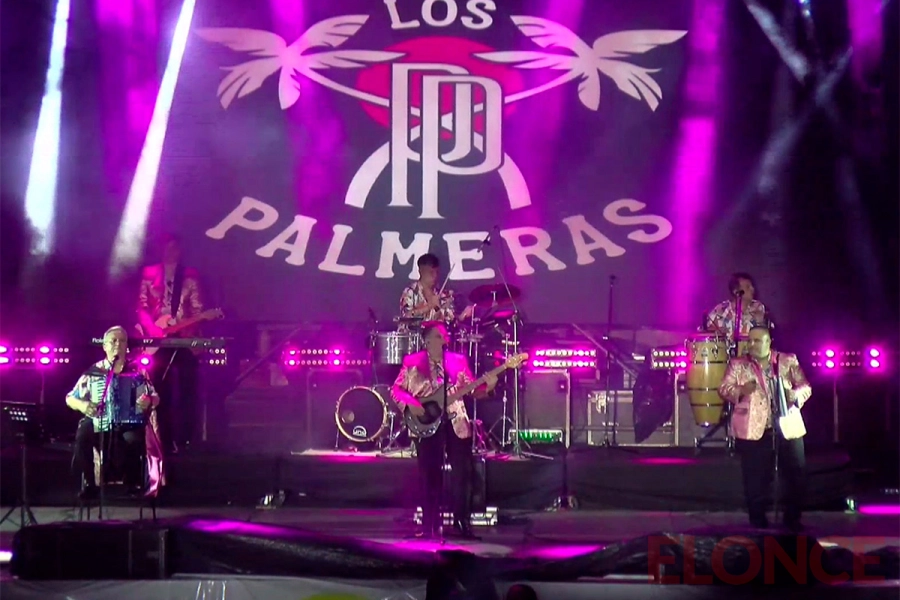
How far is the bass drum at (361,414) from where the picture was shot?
9.59 meters

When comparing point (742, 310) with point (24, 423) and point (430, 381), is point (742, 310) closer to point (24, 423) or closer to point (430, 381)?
point (430, 381)

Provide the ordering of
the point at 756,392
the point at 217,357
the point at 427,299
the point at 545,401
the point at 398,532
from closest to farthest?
the point at 756,392 < the point at 398,532 < the point at 427,299 < the point at 217,357 < the point at 545,401

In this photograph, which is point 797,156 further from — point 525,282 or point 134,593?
point 134,593

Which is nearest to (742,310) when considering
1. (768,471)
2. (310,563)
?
(768,471)

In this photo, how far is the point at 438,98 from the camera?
10.1 m

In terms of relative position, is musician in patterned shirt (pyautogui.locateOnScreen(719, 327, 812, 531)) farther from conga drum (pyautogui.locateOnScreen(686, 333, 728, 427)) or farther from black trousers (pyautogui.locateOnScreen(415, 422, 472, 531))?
black trousers (pyautogui.locateOnScreen(415, 422, 472, 531))

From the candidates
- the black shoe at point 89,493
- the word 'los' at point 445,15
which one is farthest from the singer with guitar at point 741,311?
the black shoe at point 89,493

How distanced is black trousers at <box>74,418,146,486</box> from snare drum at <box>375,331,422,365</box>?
1960 millimetres

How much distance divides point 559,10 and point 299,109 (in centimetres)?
237

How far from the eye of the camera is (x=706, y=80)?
10031 millimetres

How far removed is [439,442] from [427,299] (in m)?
1.49

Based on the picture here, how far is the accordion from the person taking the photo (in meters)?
8.31

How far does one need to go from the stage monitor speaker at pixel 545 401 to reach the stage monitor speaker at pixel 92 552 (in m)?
4.12

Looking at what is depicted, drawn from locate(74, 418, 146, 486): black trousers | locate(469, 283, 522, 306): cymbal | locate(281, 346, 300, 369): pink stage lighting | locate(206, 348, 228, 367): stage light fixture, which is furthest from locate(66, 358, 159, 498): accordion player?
locate(469, 283, 522, 306): cymbal
